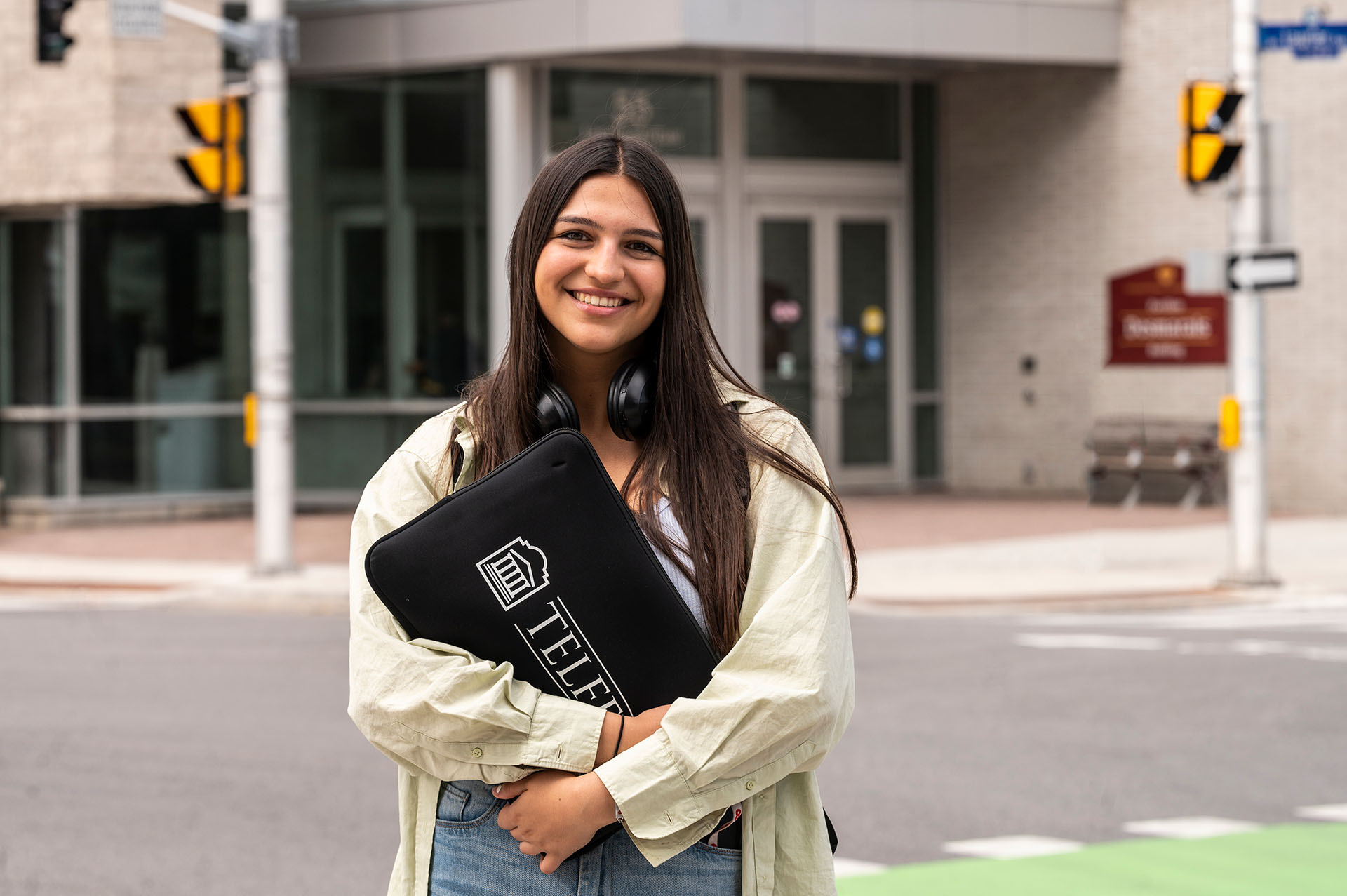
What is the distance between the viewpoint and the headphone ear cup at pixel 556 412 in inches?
105

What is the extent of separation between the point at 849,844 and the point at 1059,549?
10855mm

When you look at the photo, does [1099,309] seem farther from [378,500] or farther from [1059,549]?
[378,500]

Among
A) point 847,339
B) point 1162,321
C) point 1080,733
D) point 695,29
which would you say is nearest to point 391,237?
point 695,29

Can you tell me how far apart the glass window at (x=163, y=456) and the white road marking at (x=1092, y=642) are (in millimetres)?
12391

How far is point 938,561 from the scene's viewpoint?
→ 52.2ft

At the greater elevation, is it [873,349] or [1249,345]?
[873,349]

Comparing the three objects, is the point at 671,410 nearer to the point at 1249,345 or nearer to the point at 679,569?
the point at 679,569

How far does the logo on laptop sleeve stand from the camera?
2.47m

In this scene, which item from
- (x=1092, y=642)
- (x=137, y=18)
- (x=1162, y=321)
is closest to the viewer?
(x=1092, y=642)

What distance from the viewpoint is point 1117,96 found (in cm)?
2192

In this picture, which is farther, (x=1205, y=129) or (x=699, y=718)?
(x=1205, y=129)

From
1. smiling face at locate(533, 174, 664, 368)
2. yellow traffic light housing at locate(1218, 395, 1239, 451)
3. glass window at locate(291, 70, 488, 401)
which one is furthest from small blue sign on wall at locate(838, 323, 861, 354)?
smiling face at locate(533, 174, 664, 368)

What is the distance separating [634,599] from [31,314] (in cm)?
1963

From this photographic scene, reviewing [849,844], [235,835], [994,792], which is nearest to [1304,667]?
[994,792]
